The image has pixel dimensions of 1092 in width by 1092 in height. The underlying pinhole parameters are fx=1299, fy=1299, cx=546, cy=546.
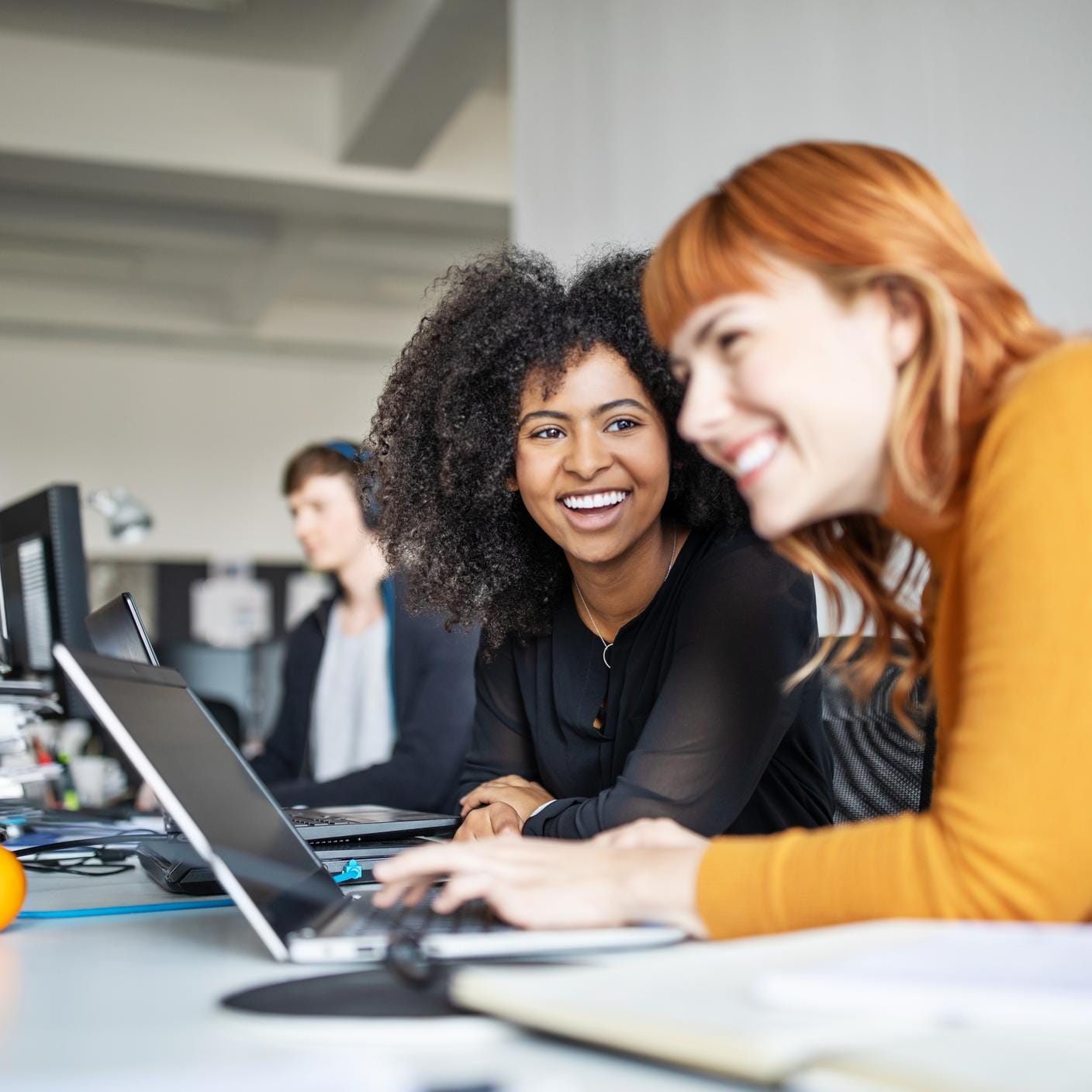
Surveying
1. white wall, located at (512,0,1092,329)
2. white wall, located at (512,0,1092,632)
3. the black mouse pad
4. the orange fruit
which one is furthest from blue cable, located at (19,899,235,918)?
white wall, located at (512,0,1092,329)

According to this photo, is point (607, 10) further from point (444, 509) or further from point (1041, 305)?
point (444, 509)

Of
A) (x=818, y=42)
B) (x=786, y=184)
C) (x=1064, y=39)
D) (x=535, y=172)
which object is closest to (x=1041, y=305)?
(x=1064, y=39)

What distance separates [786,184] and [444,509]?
0.99 m

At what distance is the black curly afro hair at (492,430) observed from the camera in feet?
5.35

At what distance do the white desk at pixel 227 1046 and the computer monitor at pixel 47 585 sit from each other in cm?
97

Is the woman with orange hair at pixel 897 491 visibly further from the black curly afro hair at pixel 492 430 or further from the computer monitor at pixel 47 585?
the computer monitor at pixel 47 585

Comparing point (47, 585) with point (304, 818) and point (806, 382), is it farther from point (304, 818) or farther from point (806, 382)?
point (806, 382)

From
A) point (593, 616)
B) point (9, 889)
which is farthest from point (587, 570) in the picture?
point (9, 889)

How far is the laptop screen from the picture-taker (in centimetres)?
87

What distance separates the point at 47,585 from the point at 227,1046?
54.5 inches

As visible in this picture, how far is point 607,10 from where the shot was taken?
3553 millimetres

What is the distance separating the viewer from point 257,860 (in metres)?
0.94

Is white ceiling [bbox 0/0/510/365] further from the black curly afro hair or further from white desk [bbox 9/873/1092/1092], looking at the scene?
white desk [bbox 9/873/1092/1092]

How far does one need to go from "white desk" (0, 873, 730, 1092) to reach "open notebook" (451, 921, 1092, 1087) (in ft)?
0.05
